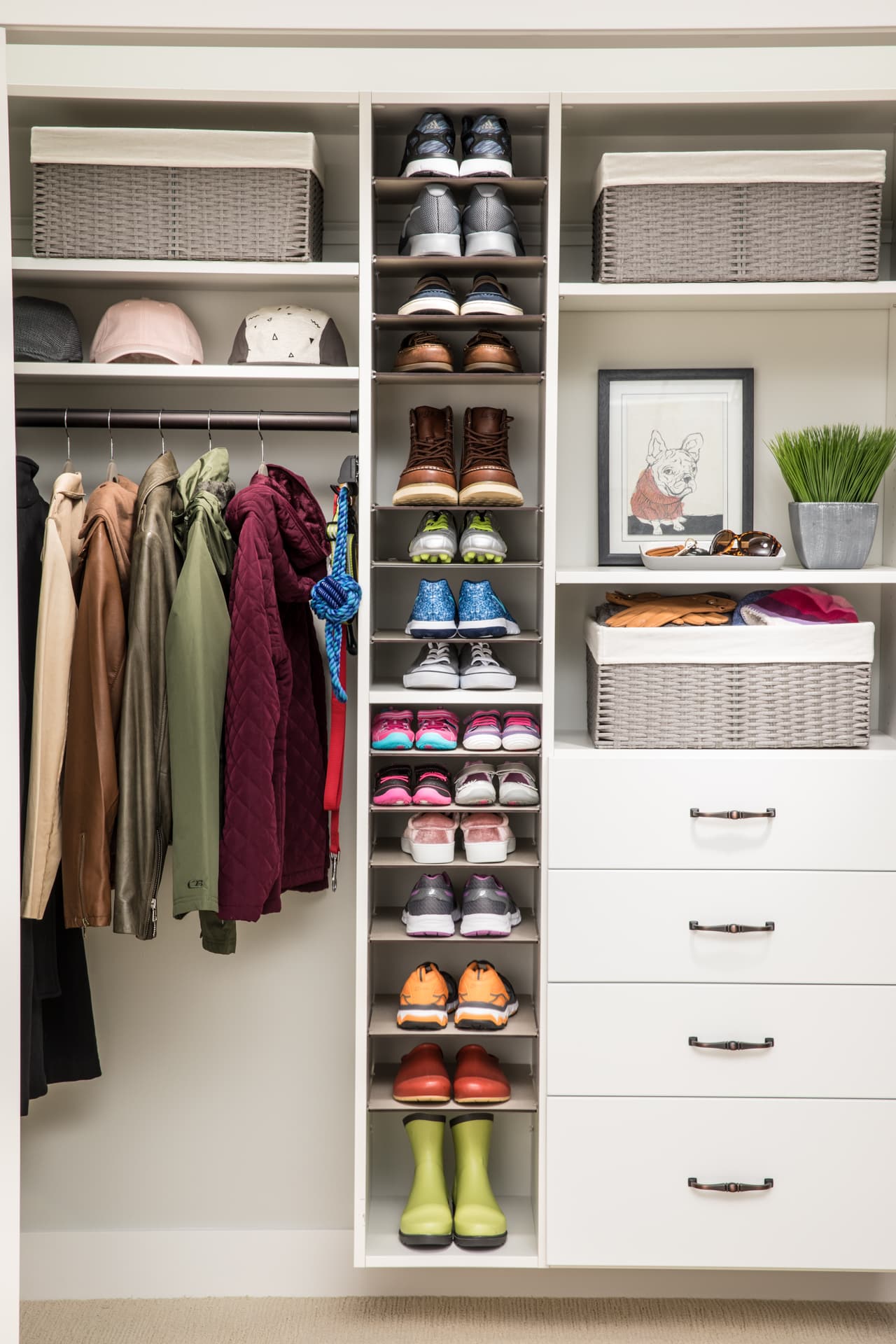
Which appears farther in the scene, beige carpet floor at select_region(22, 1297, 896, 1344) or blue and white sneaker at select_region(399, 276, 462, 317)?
beige carpet floor at select_region(22, 1297, 896, 1344)

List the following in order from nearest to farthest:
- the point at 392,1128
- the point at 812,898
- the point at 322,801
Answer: the point at 812,898, the point at 322,801, the point at 392,1128

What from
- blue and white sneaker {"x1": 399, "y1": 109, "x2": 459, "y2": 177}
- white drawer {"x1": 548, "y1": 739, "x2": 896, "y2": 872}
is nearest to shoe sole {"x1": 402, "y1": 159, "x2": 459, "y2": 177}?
blue and white sneaker {"x1": 399, "y1": 109, "x2": 459, "y2": 177}

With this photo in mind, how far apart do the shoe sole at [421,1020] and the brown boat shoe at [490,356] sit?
126cm

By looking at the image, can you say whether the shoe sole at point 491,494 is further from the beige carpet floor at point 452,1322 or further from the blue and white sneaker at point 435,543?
the beige carpet floor at point 452,1322

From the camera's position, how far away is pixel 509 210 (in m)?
1.98

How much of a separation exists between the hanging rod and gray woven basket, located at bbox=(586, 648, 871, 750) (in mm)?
741

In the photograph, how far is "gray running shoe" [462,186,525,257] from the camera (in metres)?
1.95

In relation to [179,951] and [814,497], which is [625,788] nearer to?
[814,497]

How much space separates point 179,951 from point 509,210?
170 cm

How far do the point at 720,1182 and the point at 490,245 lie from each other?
1828 mm

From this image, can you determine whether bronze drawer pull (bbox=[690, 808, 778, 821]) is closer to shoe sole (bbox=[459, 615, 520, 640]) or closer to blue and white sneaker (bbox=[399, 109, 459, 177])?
shoe sole (bbox=[459, 615, 520, 640])

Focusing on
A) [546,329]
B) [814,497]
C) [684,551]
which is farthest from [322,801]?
[814,497]

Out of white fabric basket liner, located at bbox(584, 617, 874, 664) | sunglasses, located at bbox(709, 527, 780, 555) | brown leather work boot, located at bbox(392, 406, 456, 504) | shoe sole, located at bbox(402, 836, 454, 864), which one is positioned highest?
brown leather work boot, located at bbox(392, 406, 456, 504)

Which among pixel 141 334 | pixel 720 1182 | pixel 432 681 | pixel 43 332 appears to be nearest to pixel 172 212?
pixel 141 334
